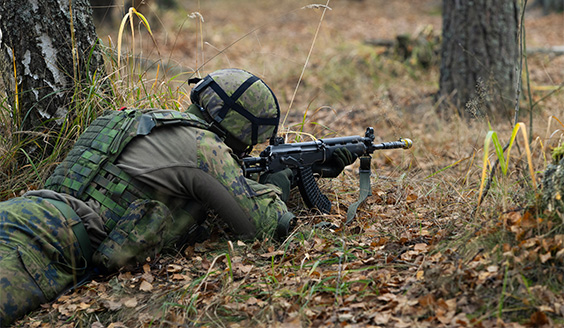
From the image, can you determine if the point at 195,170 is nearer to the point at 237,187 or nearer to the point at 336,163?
the point at 237,187

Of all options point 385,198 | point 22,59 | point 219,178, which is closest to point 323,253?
point 219,178

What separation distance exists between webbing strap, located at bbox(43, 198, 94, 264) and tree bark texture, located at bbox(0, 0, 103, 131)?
116 cm

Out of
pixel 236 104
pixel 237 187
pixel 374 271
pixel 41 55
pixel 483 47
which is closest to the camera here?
pixel 374 271

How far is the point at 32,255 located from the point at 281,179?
1.76 m

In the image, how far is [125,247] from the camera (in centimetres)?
329

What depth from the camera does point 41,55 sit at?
411 cm

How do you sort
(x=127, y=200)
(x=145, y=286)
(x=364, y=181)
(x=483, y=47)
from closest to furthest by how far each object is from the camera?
1. (x=145, y=286)
2. (x=127, y=200)
3. (x=364, y=181)
4. (x=483, y=47)

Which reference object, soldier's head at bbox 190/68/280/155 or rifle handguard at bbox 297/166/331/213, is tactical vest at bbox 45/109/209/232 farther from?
rifle handguard at bbox 297/166/331/213

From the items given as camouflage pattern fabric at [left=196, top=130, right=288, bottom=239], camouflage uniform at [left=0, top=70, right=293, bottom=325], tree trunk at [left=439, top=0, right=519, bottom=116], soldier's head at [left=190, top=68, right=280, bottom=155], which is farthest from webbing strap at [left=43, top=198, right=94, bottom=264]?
tree trunk at [left=439, top=0, right=519, bottom=116]

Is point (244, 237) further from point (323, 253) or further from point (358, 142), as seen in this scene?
point (358, 142)

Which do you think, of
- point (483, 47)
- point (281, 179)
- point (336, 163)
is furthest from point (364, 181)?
point (483, 47)

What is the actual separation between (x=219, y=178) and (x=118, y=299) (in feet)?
3.09

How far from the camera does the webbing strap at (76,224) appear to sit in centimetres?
320

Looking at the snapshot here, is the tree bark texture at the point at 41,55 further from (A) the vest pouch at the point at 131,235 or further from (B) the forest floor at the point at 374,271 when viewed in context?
(A) the vest pouch at the point at 131,235
